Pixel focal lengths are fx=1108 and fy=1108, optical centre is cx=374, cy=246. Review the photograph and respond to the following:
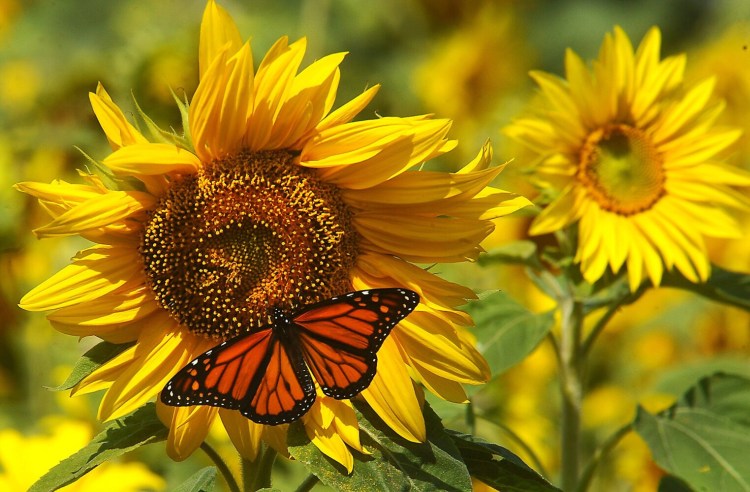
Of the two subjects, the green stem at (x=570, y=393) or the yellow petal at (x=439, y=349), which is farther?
the green stem at (x=570, y=393)

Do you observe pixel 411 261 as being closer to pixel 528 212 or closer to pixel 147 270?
pixel 147 270

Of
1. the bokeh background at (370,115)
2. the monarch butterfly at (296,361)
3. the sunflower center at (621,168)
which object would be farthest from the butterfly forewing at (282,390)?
the sunflower center at (621,168)

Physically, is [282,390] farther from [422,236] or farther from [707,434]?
[707,434]

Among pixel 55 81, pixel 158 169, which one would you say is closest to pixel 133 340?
pixel 158 169

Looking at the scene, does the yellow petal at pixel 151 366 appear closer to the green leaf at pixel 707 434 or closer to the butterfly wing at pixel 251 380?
the butterfly wing at pixel 251 380

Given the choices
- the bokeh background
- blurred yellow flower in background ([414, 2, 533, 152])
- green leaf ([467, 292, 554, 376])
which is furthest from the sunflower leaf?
blurred yellow flower in background ([414, 2, 533, 152])

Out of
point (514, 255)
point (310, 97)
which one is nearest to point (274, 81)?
point (310, 97)
